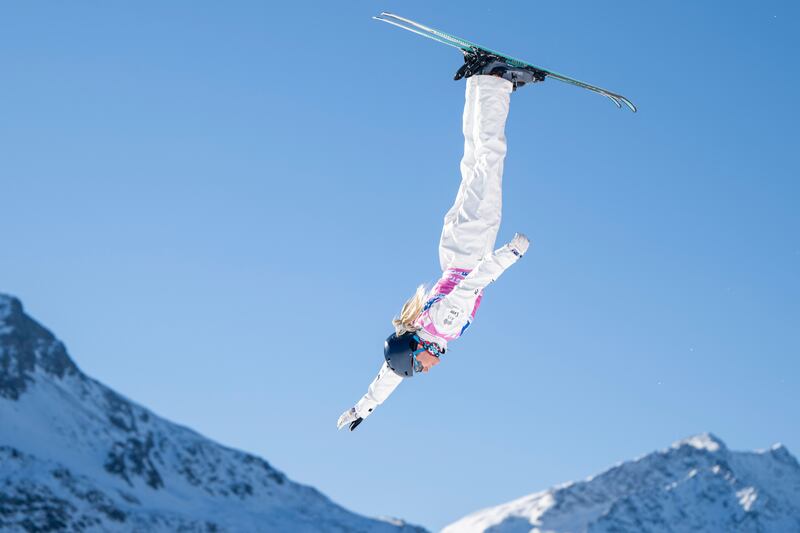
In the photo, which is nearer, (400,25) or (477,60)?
(400,25)


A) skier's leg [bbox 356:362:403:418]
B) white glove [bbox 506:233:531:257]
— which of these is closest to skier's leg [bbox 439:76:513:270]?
white glove [bbox 506:233:531:257]

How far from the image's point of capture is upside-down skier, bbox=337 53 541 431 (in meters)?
15.8

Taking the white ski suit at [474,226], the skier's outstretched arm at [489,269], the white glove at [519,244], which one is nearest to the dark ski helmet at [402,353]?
the white ski suit at [474,226]

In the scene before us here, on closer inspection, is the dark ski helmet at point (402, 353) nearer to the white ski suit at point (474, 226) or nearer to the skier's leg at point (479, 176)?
the white ski suit at point (474, 226)

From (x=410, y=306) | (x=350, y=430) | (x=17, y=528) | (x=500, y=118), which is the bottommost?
(x=350, y=430)

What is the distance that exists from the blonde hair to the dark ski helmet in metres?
0.10

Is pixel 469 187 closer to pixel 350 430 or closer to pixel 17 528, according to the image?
pixel 350 430

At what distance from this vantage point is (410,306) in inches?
675

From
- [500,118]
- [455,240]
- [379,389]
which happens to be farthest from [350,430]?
[500,118]

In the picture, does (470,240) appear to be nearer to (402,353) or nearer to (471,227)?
(471,227)

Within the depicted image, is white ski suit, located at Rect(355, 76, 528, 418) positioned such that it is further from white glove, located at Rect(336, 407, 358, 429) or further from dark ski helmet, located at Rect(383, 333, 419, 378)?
white glove, located at Rect(336, 407, 358, 429)

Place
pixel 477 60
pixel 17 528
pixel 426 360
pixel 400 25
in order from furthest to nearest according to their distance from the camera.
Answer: pixel 17 528 < pixel 426 360 < pixel 477 60 < pixel 400 25

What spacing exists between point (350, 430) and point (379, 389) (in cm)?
88

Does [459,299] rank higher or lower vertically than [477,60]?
lower
